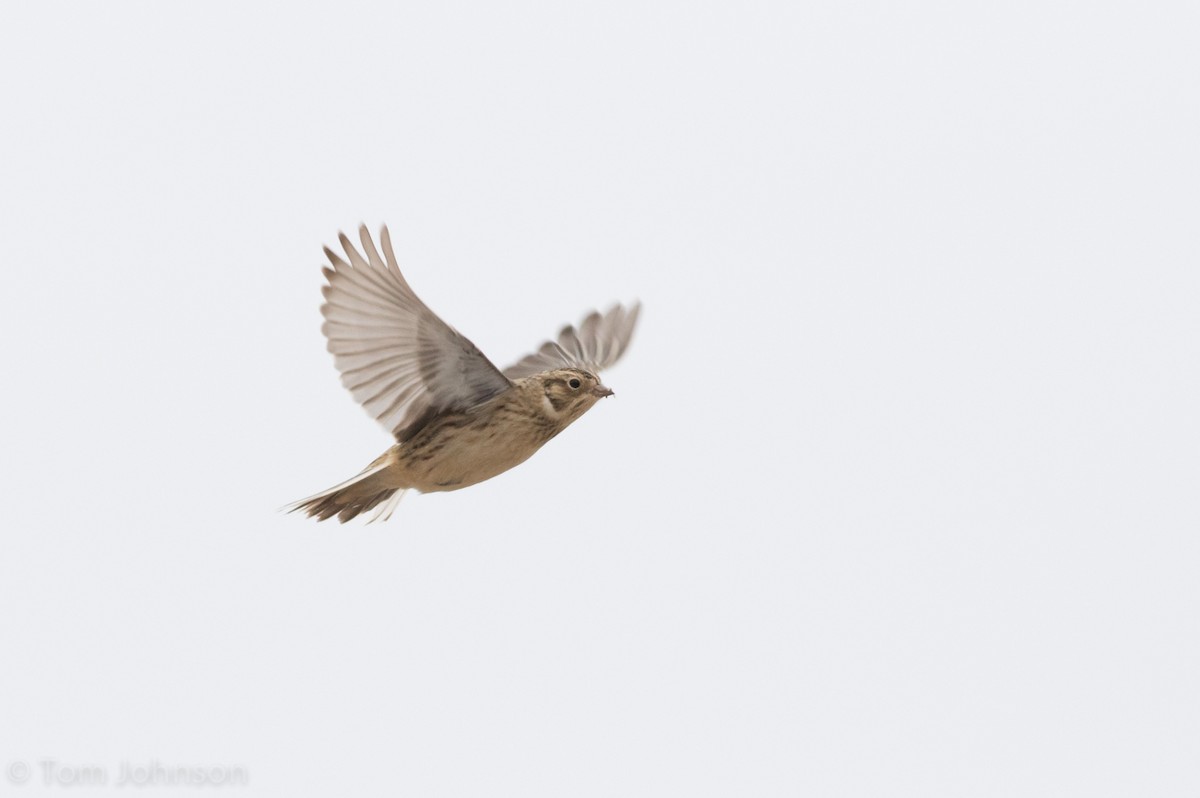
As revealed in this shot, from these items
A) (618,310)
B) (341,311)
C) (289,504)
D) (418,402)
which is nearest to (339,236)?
(341,311)

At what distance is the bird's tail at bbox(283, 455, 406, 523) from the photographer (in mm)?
8648

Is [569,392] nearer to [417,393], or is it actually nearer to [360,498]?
[417,393]

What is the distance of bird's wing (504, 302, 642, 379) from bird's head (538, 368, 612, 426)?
1.92m

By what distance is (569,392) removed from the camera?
8.82 meters

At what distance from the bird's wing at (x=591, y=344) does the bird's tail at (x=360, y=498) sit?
2026 millimetres

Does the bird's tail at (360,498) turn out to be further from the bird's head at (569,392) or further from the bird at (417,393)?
the bird's head at (569,392)

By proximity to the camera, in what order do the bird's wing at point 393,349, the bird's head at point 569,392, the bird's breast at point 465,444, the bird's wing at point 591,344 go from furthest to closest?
the bird's wing at point 591,344 → the bird's head at point 569,392 → the bird's breast at point 465,444 → the bird's wing at point 393,349

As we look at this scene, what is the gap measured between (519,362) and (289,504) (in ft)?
8.84

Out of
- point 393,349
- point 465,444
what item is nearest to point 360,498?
point 465,444

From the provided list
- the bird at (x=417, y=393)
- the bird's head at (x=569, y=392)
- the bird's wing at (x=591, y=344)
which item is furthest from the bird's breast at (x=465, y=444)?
the bird's wing at (x=591, y=344)

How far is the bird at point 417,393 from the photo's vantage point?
7.94 m

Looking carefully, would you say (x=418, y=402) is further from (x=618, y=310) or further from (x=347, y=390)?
(x=618, y=310)

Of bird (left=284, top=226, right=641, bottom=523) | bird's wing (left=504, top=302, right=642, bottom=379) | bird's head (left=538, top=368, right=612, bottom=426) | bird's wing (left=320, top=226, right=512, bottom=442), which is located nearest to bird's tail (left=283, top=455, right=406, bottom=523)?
bird (left=284, top=226, right=641, bottom=523)

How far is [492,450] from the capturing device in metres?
8.55
